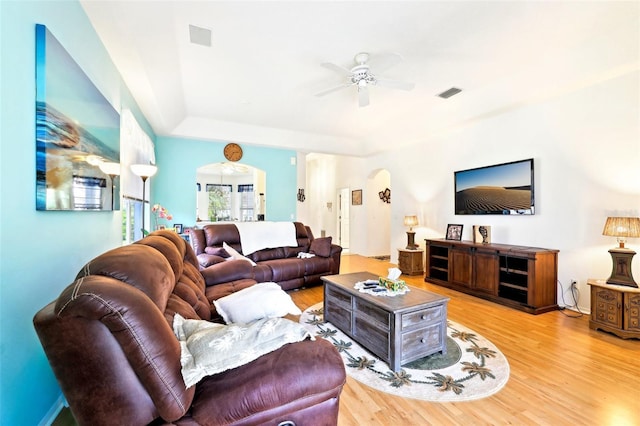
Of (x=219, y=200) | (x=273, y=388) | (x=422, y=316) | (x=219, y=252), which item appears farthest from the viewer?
(x=219, y=200)

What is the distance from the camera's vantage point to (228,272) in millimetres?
3035

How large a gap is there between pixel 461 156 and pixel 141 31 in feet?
15.3

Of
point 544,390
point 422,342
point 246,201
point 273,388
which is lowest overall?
point 544,390

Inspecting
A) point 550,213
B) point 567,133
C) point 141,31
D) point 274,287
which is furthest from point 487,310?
point 141,31

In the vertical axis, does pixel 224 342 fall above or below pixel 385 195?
below

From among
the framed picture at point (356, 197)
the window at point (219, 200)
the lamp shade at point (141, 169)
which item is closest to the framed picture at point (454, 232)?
the framed picture at point (356, 197)

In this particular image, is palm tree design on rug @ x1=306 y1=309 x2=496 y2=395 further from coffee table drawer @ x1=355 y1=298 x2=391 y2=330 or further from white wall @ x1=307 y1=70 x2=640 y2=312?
white wall @ x1=307 y1=70 x2=640 y2=312

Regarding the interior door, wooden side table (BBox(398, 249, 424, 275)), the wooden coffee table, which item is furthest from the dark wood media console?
the interior door

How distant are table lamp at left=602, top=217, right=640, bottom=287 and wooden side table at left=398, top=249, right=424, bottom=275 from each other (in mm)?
2780

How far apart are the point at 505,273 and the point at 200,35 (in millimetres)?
4473

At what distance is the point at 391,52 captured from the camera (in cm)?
300

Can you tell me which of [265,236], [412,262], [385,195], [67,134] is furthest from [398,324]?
[385,195]

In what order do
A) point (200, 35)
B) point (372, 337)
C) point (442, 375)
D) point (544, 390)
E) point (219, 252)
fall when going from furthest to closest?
1. point (219, 252)
2. point (200, 35)
3. point (372, 337)
4. point (442, 375)
5. point (544, 390)

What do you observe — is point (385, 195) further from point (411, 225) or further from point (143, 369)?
A: point (143, 369)
